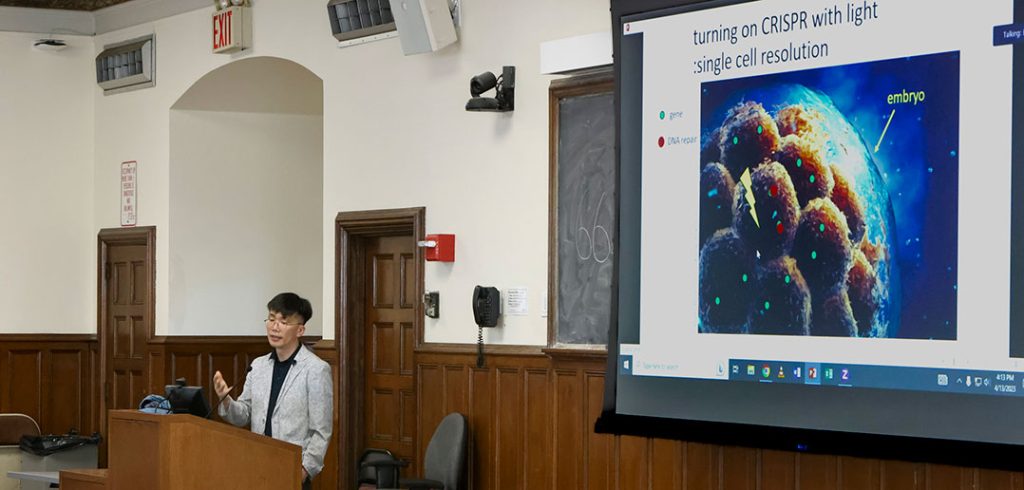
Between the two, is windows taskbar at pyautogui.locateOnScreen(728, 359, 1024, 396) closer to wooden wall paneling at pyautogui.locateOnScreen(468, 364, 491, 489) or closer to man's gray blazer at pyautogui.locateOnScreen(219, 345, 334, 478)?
man's gray blazer at pyautogui.locateOnScreen(219, 345, 334, 478)

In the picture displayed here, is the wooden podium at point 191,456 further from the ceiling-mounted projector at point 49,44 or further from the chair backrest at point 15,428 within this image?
the ceiling-mounted projector at point 49,44

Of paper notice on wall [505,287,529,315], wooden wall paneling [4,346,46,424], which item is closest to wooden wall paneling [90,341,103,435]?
wooden wall paneling [4,346,46,424]

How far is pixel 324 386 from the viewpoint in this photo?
6281 millimetres

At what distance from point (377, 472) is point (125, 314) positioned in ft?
13.3

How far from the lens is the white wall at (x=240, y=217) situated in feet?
34.1

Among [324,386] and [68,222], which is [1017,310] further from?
[68,222]

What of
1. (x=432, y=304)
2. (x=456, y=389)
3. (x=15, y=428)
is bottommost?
(x=15, y=428)

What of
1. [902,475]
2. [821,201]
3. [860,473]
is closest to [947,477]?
[902,475]

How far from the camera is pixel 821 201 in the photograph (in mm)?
5102

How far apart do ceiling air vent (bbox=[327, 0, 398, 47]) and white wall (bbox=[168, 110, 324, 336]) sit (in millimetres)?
2052

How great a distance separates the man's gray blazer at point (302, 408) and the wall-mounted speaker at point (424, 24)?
229cm

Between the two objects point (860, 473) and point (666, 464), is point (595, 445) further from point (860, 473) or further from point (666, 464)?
point (860, 473)

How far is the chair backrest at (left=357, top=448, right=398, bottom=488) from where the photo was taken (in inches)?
298

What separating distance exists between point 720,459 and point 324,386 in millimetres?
1804
